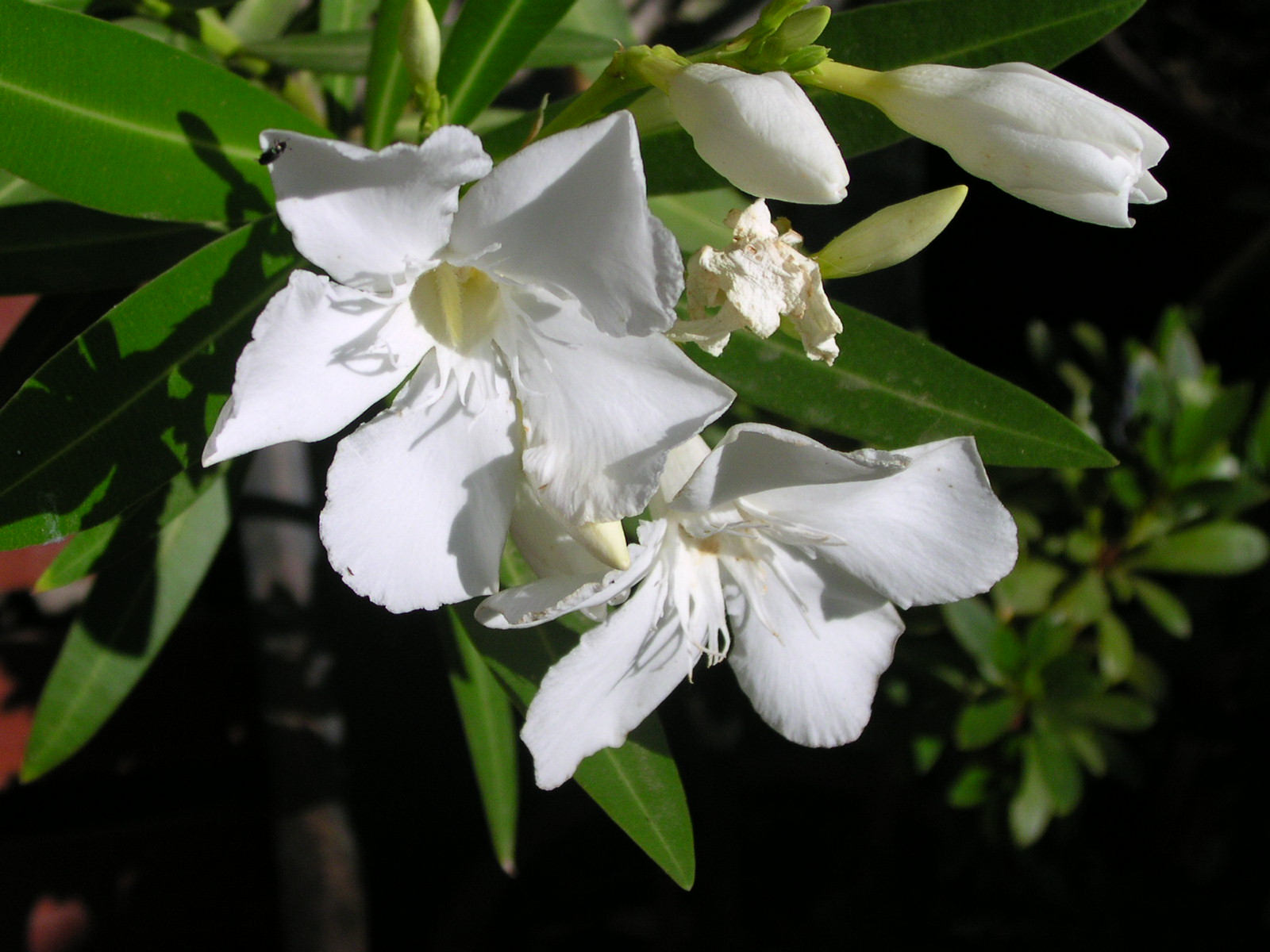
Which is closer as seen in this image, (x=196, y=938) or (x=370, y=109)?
(x=370, y=109)

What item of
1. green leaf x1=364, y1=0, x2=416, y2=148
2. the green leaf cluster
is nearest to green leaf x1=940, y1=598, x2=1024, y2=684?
the green leaf cluster

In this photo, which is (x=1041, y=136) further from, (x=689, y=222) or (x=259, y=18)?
(x=259, y=18)

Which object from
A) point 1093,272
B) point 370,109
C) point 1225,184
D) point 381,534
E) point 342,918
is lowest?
point 342,918

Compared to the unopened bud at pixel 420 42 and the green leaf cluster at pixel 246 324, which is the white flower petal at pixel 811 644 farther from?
the unopened bud at pixel 420 42

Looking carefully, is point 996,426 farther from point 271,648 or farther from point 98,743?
point 98,743

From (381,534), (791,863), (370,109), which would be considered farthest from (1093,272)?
(381,534)

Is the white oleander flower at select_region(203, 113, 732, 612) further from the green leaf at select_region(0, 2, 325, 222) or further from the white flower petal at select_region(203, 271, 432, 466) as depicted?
the green leaf at select_region(0, 2, 325, 222)

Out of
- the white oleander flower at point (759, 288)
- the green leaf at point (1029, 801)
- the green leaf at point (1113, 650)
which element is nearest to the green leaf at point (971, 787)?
the green leaf at point (1029, 801)
